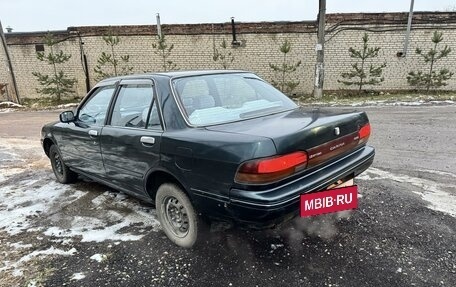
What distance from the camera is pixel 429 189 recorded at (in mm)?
4090

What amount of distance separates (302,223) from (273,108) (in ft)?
3.68

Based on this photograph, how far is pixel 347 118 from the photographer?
9.80 feet

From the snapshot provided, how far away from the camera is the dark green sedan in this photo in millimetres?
2385

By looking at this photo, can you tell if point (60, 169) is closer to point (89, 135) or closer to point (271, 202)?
point (89, 135)

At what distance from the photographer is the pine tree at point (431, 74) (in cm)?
1388

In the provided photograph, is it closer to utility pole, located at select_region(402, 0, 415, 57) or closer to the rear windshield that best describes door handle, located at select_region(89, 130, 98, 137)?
the rear windshield

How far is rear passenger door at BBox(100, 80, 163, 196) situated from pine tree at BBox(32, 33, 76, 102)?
560 inches

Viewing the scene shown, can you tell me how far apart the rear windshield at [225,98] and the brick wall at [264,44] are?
1220 cm

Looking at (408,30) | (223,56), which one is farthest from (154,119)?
(408,30)

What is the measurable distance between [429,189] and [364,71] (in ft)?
38.3

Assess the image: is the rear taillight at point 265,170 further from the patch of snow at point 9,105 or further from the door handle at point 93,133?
the patch of snow at point 9,105

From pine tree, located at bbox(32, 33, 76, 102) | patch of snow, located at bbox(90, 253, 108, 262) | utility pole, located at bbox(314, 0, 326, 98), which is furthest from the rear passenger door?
pine tree, located at bbox(32, 33, 76, 102)

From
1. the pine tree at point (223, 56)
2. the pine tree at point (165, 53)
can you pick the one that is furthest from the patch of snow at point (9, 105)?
the pine tree at point (223, 56)

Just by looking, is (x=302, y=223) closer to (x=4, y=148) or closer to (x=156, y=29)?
(x=4, y=148)
